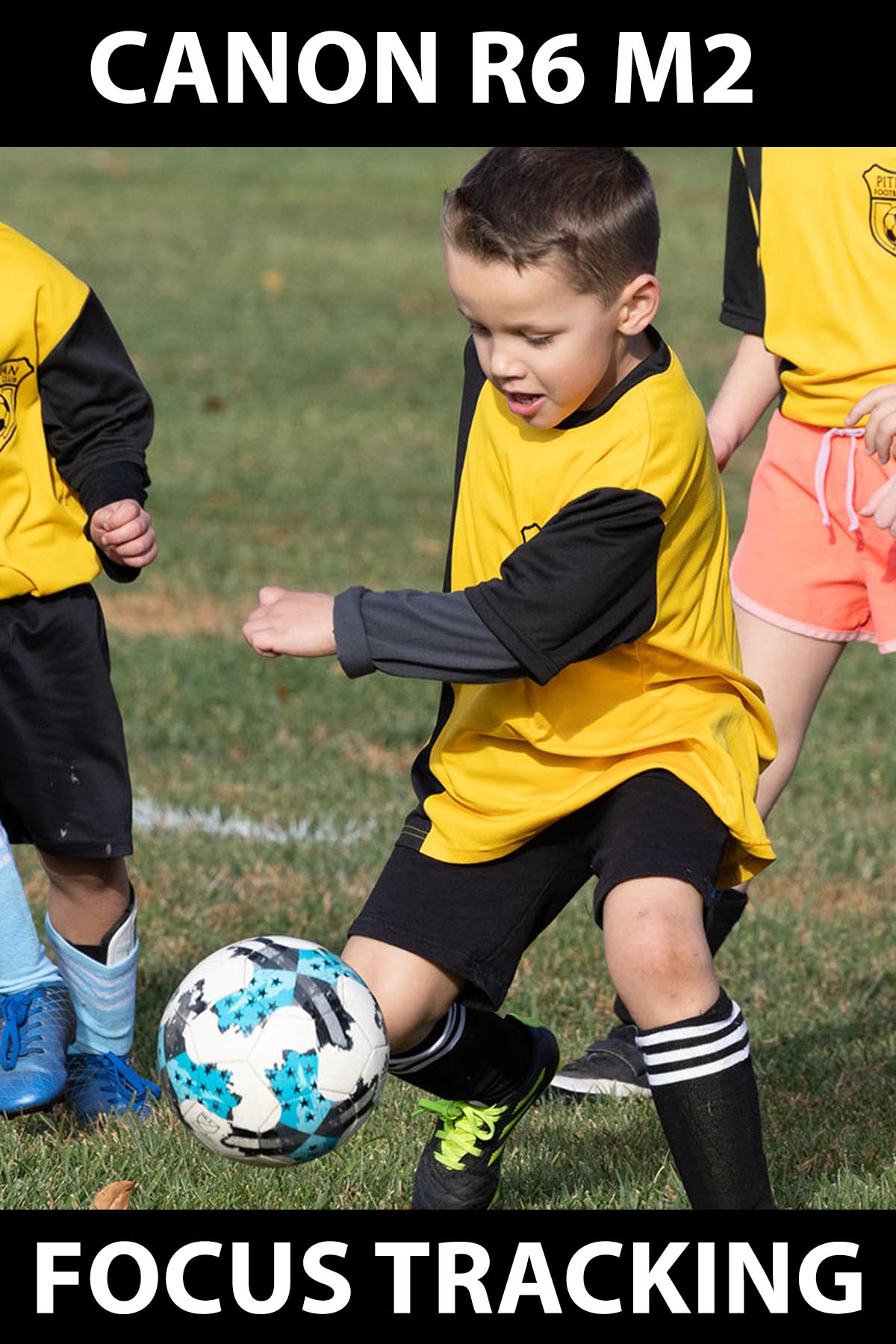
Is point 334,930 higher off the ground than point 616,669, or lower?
lower

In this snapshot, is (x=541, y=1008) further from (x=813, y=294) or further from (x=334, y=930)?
(x=813, y=294)

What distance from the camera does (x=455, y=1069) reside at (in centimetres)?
361

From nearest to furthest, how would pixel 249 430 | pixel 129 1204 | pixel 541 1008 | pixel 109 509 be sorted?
1. pixel 129 1204
2. pixel 109 509
3. pixel 541 1008
4. pixel 249 430

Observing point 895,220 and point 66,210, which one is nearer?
point 895,220

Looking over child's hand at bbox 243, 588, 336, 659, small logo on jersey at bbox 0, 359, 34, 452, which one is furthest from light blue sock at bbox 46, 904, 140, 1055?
child's hand at bbox 243, 588, 336, 659

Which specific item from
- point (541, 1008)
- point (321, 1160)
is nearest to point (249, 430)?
point (541, 1008)

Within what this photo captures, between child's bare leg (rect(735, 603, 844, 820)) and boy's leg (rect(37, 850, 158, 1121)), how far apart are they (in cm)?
143

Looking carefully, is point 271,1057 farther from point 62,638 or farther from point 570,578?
point 62,638

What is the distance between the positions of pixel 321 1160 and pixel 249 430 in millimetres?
8411

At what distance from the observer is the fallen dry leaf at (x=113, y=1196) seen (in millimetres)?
3619

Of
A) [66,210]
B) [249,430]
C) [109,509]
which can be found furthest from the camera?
[66,210]

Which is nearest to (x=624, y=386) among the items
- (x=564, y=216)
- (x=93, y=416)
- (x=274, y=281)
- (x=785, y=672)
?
(x=564, y=216)

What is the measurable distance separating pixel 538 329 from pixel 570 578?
40 centimetres

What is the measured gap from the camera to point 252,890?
18.0 feet
